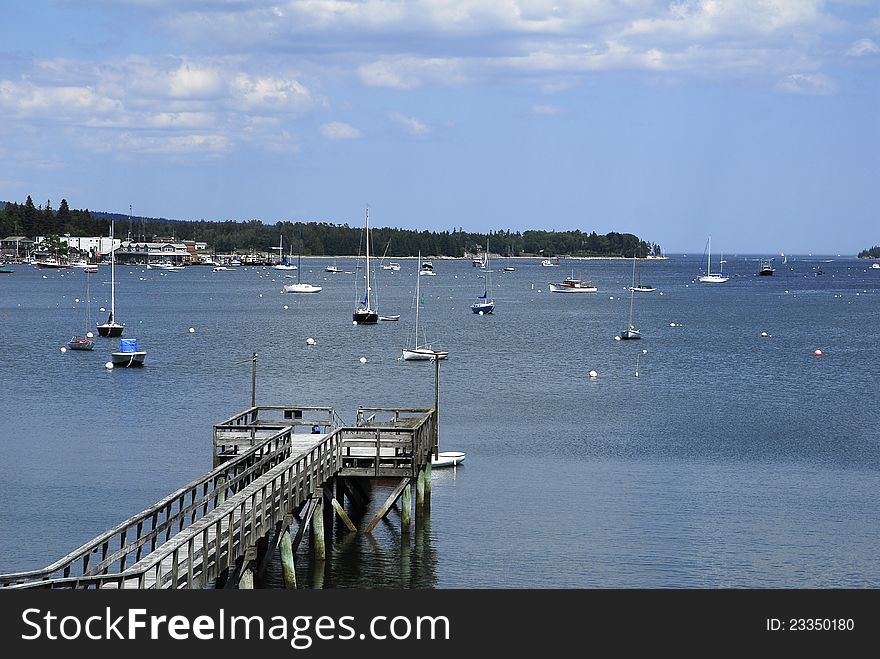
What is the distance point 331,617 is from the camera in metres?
18.0

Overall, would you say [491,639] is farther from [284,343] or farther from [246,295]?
[246,295]

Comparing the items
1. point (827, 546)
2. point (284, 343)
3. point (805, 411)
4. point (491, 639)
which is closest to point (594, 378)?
point (805, 411)

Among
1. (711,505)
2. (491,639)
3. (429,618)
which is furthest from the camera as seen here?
(711,505)

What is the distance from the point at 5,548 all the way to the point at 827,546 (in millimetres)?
22419

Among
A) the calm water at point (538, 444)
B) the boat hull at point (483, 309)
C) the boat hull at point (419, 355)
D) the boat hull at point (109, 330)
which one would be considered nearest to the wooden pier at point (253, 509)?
the calm water at point (538, 444)

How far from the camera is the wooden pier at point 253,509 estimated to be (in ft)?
78.8

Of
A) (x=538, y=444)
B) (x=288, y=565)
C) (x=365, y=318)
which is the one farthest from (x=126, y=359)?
(x=288, y=565)

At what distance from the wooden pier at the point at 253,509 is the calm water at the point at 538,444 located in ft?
5.24

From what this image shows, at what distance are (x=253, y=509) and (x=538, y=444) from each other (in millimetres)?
24574

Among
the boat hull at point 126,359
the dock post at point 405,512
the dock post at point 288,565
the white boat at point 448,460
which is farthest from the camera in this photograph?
the boat hull at point 126,359

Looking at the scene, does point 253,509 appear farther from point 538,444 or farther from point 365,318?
point 365,318

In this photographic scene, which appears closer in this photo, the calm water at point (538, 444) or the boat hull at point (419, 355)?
the calm water at point (538, 444)

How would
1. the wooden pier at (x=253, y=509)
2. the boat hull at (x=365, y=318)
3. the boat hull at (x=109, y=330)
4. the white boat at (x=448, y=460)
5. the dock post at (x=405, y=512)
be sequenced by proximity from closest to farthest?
the wooden pier at (x=253, y=509)
the dock post at (x=405, y=512)
the white boat at (x=448, y=460)
the boat hull at (x=109, y=330)
the boat hull at (x=365, y=318)

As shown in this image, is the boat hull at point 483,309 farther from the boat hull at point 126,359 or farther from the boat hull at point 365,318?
the boat hull at point 126,359
